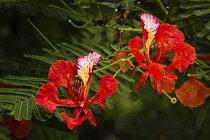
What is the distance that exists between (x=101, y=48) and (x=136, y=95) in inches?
17.3

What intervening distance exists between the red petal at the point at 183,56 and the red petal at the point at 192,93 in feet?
0.64

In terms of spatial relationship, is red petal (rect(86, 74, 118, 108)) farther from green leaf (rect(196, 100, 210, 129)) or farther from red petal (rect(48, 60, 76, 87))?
green leaf (rect(196, 100, 210, 129))

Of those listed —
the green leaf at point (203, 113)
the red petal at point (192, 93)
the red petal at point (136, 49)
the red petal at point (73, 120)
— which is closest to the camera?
the red petal at point (73, 120)

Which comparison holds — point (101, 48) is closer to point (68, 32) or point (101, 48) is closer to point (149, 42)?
point (149, 42)

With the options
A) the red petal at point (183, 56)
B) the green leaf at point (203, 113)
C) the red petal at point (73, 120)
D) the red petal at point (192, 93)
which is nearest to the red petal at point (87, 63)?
the red petal at point (73, 120)

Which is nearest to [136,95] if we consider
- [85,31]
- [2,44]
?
[85,31]

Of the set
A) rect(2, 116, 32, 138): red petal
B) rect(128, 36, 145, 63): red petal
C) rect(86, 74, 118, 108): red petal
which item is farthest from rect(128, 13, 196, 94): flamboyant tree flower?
rect(2, 116, 32, 138): red petal

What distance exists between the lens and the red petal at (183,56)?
1.23 meters

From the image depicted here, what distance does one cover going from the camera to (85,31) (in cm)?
187

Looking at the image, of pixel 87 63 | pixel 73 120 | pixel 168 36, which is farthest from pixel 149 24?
pixel 73 120

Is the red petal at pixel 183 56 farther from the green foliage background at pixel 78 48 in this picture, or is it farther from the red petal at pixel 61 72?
the red petal at pixel 61 72

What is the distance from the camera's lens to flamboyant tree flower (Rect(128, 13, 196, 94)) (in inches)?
48.5

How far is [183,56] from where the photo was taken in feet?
4.05

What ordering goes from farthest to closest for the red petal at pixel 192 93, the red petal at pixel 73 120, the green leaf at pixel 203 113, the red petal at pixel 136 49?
1. the green leaf at pixel 203 113
2. the red petal at pixel 192 93
3. the red petal at pixel 136 49
4. the red petal at pixel 73 120
